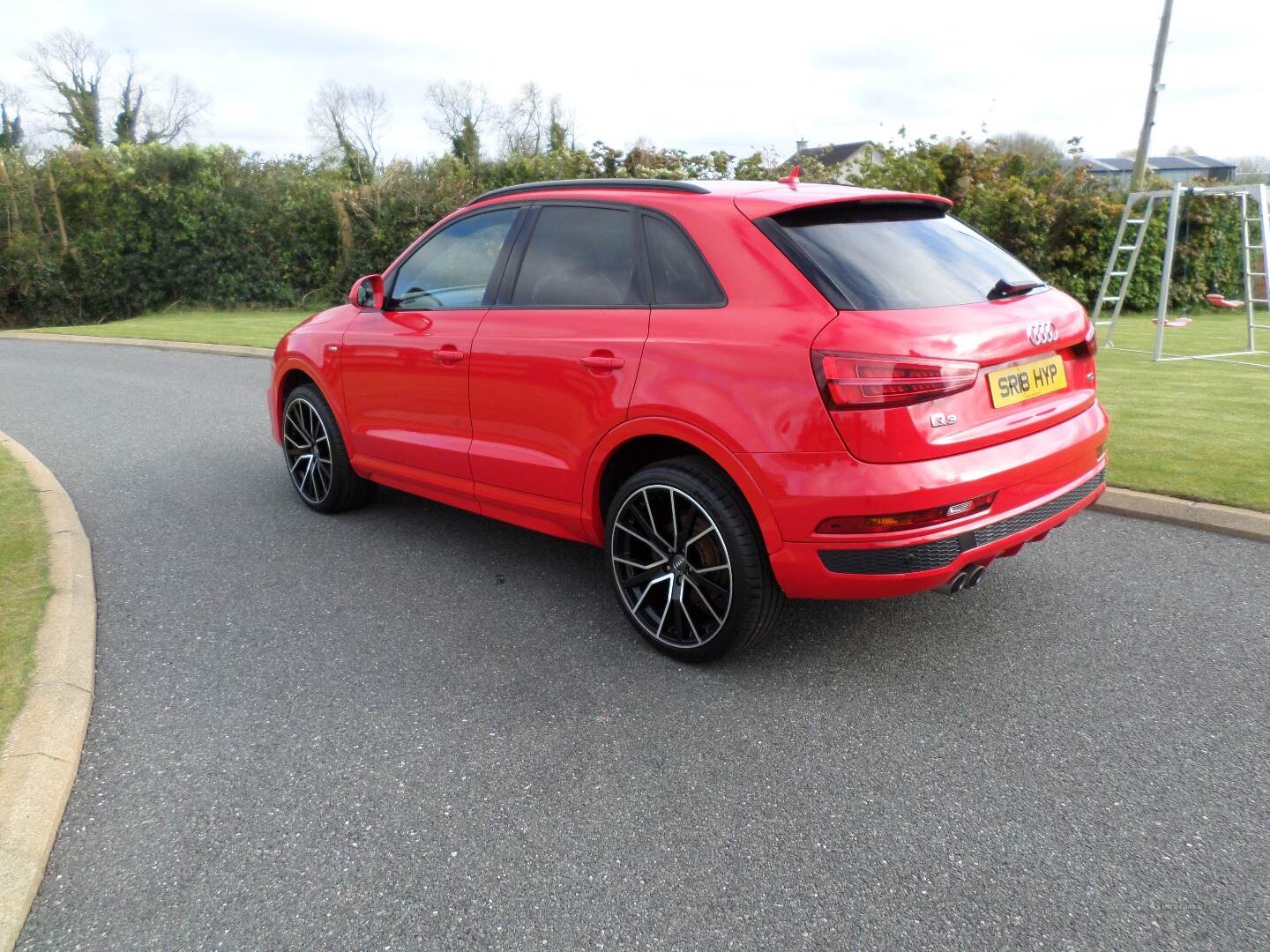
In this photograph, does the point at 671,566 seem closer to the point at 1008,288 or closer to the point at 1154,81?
the point at 1008,288

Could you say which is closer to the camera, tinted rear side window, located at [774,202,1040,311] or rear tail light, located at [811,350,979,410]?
rear tail light, located at [811,350,979,410]

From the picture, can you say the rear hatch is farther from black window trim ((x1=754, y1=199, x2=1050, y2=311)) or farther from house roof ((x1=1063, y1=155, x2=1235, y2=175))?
house roof ((x1=1063, y1=155, x2=1235, y2=175))

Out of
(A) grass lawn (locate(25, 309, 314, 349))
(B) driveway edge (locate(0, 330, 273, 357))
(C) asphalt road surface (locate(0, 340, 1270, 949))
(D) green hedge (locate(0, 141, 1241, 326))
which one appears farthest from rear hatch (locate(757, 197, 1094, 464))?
(D) green hedge (locate(0, 141, 1241, 326))

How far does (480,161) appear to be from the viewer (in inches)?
872

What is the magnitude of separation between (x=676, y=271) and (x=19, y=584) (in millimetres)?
3237

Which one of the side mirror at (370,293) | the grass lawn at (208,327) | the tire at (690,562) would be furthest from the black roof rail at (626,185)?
the grass lawn at (208,327)

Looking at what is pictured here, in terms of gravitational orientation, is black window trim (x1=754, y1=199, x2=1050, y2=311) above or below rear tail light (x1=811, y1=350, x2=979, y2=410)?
above

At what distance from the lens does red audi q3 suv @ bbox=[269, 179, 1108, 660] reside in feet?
10.5

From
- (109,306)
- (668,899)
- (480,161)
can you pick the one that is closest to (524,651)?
(668,899)

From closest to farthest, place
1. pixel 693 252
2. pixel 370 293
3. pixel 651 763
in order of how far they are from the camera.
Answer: pixel 651 763 → pixel 693 252 → pixel 370 293

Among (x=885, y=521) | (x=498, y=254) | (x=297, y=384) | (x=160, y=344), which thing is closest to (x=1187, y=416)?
(x=885, y=521)

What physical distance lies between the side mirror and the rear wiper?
117 inches

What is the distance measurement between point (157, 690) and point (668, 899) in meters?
2.19

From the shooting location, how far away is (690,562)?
3709 millimetres
